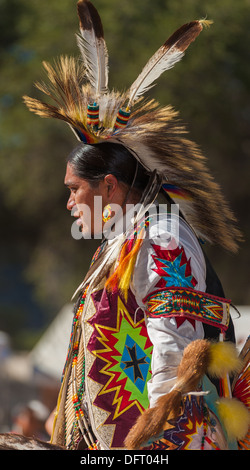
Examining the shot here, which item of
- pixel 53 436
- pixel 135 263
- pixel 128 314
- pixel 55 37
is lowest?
pixel 53 436

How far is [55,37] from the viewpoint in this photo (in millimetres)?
11195

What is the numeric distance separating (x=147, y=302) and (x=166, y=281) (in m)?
0.10

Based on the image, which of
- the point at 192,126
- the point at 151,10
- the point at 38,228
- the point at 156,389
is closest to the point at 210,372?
the point at 156,389

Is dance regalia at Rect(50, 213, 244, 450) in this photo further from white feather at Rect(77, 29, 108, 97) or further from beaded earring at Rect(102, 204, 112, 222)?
white feather at Rect(77, 29, 108, 97)

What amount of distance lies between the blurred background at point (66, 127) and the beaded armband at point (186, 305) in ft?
12.2

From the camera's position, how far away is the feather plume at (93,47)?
242cm

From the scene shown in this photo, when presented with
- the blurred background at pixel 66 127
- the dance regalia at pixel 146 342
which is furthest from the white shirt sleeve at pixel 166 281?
the blurred background at pixel 66 127

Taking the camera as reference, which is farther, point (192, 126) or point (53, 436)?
point (192, 126)

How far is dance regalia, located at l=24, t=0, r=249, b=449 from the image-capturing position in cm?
190

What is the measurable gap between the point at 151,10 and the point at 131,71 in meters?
1.12

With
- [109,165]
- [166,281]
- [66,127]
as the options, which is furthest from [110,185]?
[66,127]

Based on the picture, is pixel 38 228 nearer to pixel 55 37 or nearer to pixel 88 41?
pixel 55 37

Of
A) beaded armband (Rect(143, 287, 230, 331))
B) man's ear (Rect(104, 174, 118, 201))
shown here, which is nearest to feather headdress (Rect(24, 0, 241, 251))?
man's ear (Rect(104, 174, 118, 201))

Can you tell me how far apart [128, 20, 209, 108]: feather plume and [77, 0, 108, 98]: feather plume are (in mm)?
130
